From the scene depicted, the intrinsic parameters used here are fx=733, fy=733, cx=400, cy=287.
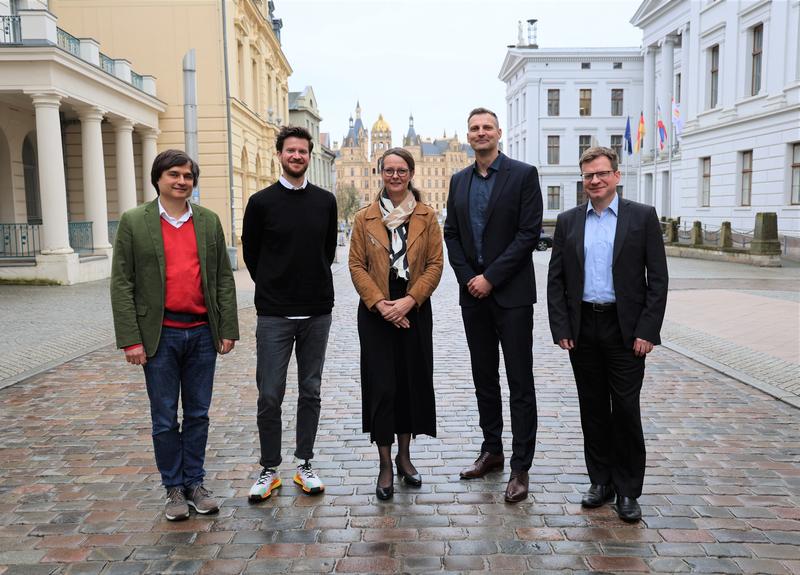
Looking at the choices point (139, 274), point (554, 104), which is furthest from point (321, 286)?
point (554, 104)

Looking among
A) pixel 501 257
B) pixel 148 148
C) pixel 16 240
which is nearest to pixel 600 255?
pixel 501 257

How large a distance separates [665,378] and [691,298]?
7783mm

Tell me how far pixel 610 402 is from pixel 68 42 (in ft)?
66.0

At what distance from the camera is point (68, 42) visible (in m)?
20.1

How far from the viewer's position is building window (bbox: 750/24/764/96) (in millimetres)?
28578

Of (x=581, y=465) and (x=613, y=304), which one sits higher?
(x=613, y=304)

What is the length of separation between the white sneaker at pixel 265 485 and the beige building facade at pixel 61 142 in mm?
16080

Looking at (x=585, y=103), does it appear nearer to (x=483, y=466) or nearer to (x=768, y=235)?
(x=768, y=235)

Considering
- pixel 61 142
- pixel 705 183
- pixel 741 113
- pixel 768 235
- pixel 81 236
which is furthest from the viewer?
pixel 705 183

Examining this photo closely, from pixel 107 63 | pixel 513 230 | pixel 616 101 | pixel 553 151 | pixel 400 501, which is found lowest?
pixel 400 501

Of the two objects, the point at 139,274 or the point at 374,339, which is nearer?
the point at 139,274

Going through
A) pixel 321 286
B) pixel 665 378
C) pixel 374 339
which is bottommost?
pixel 665 378

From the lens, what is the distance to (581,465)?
16.8 feet

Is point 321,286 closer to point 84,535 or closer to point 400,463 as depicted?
point 400,463
